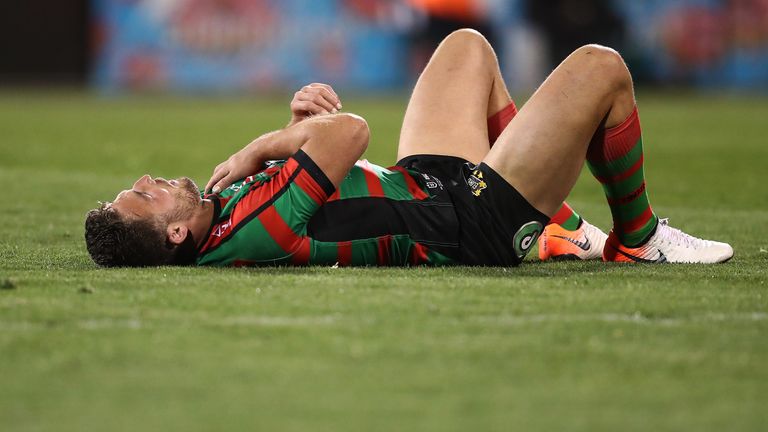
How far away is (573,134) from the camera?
4.11 m

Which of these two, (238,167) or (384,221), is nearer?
(384,221)

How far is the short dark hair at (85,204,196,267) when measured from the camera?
412cm

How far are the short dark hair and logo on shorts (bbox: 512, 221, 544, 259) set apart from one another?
1.15 metres

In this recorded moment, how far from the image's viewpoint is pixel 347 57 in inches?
869

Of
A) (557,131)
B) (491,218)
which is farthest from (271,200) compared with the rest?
Result: (557,131)

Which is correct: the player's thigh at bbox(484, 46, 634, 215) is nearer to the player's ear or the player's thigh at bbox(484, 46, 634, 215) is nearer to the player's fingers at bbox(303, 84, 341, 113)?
the player's fingers at bbox(303, 84, 341, 113)

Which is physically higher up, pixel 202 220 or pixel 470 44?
pixel 470 44

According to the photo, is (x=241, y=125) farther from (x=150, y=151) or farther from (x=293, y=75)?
(x=293, y=75)

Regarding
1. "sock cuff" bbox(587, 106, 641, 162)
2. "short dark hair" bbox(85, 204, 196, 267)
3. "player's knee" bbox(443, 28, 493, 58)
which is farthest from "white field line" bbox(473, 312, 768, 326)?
"player's knee" bbox(443, 28, 493, 58)

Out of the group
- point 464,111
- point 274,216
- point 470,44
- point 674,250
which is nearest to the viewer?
point 274,216

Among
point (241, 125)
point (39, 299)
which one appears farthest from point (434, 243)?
point (241, 125)

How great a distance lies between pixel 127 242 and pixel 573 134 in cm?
161

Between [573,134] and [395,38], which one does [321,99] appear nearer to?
[573,134]

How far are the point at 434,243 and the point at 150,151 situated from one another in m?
7.75
